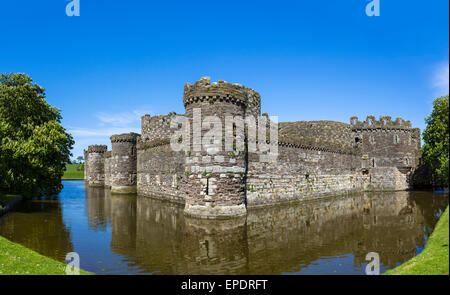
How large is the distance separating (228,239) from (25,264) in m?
7.36

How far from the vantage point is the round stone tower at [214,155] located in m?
17.3

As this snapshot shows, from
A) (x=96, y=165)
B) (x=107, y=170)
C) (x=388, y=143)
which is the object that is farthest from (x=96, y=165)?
(x=388, y=143)

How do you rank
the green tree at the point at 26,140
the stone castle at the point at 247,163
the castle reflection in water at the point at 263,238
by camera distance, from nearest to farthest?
the castle reflection in water at the point at 263,238 < the stone castle at the point at 247,163 < the green tree at the point at 26,140

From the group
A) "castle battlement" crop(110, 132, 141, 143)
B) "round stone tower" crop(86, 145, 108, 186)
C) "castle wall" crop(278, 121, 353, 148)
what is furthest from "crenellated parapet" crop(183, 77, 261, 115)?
"round stone tower" crop(86, 145, 108, 186)

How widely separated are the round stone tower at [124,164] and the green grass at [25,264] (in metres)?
25.7

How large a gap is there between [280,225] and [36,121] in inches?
806

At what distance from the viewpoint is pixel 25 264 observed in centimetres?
807

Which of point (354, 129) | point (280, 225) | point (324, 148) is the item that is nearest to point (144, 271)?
point (280, 225)

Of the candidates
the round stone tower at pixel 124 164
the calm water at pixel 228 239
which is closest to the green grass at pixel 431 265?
the calm water at pixel 228 239

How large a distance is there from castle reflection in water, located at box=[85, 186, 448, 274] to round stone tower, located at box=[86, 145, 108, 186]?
30.6 m

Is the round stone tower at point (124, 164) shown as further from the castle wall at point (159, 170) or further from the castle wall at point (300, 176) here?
the castle wall at point (300, 176)

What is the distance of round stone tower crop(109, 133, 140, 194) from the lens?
115ft

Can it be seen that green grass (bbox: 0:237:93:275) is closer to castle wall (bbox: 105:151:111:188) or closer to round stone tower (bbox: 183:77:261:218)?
round stone tower (bbox: 183:77:261:218)

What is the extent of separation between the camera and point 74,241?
12258mm
